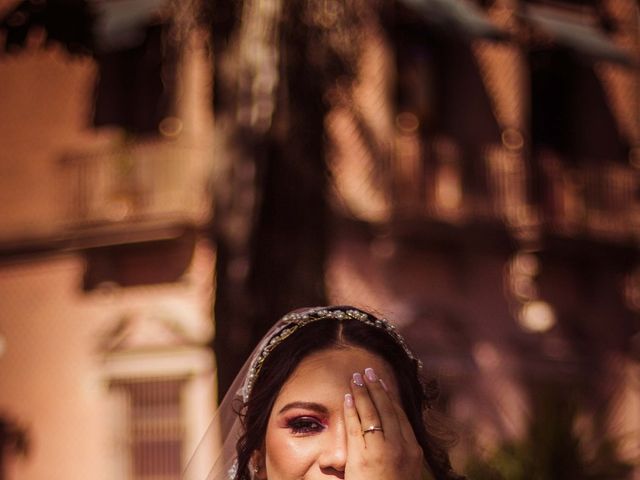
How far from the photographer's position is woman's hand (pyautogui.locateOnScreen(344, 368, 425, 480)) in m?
2.64

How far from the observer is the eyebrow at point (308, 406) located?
274cm

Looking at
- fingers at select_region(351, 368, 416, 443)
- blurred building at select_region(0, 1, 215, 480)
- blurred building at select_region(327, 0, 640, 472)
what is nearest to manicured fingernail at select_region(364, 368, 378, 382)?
fingers at select_region(351, 368, 416, 443)

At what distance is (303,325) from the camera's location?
299cm

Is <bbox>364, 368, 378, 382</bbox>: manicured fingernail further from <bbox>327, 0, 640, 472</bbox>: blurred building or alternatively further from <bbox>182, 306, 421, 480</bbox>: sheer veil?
<bbox>327, 0, 640, 472</bbox>: blurred building

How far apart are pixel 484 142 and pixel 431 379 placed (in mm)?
14809

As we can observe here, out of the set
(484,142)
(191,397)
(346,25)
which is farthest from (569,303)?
(346,25)

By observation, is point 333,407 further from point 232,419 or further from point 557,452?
point 557,452

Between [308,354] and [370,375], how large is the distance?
15 cm

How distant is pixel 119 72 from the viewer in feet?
54.6

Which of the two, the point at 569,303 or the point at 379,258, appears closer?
the point at 379,258

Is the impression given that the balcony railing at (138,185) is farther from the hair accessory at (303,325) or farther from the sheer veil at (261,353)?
the hair accessory at (303,325)

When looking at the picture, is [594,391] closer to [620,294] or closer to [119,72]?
[620,294]

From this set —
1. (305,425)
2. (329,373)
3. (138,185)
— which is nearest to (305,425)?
(305,425)

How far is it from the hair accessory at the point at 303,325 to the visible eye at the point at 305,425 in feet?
0.81
